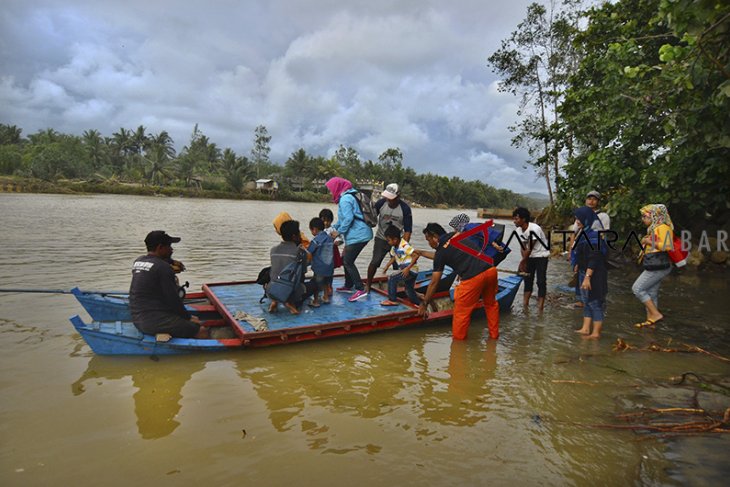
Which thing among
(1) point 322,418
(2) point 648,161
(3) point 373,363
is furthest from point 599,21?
(1) point 322,418

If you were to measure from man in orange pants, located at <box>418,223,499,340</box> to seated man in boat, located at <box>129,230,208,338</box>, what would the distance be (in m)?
3.25

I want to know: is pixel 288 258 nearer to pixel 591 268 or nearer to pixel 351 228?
pixel 351 228

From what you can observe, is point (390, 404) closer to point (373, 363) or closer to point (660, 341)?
point (373, 363)

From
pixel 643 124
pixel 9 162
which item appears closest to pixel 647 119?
pixel 643 124

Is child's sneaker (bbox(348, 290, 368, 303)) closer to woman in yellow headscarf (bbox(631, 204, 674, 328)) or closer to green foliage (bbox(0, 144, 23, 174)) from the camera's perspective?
woman in yellow headscarf (bbox(631, 204, 674, 328))

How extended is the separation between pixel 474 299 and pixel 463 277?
35 cm

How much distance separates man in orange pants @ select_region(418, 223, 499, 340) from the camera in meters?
5.77

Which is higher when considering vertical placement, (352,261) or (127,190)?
(127,190)

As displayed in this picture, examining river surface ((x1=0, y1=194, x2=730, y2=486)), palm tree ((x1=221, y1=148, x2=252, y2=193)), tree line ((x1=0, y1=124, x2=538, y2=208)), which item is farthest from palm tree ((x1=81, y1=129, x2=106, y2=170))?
river surface ((x1=0, y1=194, x2=730, y2=486))

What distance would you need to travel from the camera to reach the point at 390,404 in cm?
413

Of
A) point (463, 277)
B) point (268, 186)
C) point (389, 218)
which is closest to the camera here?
point (463, 277)

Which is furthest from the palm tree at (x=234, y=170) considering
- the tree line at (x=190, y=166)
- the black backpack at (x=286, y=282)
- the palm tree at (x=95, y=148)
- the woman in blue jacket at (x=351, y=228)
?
the black backpack at (x=286, y=282)

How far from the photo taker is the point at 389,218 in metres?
7.03

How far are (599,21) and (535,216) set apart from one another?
14.1 metres
